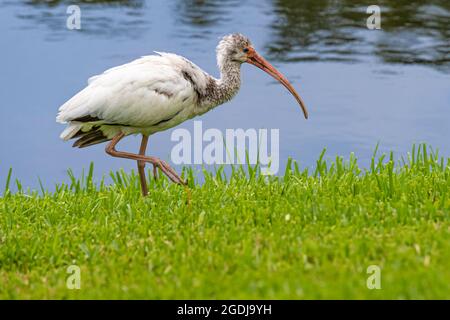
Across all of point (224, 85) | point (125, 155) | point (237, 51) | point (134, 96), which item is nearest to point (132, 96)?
point (134, 96)

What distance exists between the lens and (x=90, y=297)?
249 inches

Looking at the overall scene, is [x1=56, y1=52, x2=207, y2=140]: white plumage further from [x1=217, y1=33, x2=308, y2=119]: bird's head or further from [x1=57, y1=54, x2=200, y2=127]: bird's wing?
[x1=217, y1=33, x2=308, y2=119]: bird's head

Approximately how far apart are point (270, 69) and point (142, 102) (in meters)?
1.88

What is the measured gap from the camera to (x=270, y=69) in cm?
1022

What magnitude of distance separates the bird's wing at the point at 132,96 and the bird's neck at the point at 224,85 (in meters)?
0.46

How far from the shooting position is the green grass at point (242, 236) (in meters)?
6.23

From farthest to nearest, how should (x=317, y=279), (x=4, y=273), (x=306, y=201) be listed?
(x=306, y=201)
(x=4, y=273)
(x=317, y=279)

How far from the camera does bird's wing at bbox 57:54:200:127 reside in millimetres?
8906

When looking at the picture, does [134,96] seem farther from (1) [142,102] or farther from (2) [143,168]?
(2) [143,168]

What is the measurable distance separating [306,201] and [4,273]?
284 centimetres

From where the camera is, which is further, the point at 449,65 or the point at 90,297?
the point at 449,65

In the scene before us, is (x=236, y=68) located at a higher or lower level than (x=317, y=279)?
higher

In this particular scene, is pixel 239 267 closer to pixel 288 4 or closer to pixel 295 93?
pixel 295 93
